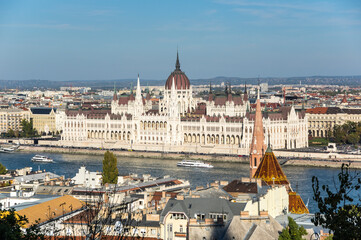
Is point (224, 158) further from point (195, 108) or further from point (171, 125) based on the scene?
point (195, 108)

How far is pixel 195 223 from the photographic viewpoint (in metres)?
19.3

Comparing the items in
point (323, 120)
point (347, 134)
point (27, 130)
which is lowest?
point (27, 130)

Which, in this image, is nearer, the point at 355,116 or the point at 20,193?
the point at 20,193

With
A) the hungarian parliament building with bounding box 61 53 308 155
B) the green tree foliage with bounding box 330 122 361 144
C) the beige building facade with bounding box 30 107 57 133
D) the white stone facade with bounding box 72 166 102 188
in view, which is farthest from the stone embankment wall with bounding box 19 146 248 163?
the white stone facade with bounding box 72 166 102 188

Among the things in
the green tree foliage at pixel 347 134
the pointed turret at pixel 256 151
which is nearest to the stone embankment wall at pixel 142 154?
the green tree foliage at pixel 347 134

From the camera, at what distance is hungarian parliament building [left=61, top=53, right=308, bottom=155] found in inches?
3004

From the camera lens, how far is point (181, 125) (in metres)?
81.2

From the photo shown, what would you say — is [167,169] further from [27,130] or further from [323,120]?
[27,130]

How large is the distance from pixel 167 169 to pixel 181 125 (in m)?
19.5

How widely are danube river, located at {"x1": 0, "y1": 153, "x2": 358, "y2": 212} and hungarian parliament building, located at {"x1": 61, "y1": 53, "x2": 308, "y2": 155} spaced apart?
7995 millimetres

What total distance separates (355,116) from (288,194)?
68.9m

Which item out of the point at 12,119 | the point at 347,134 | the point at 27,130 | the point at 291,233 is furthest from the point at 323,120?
the point at 291,233

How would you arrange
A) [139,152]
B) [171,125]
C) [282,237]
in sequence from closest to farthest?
[282,237], [139,152], [171,125]

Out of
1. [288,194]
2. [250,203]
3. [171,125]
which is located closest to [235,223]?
[250,203]
